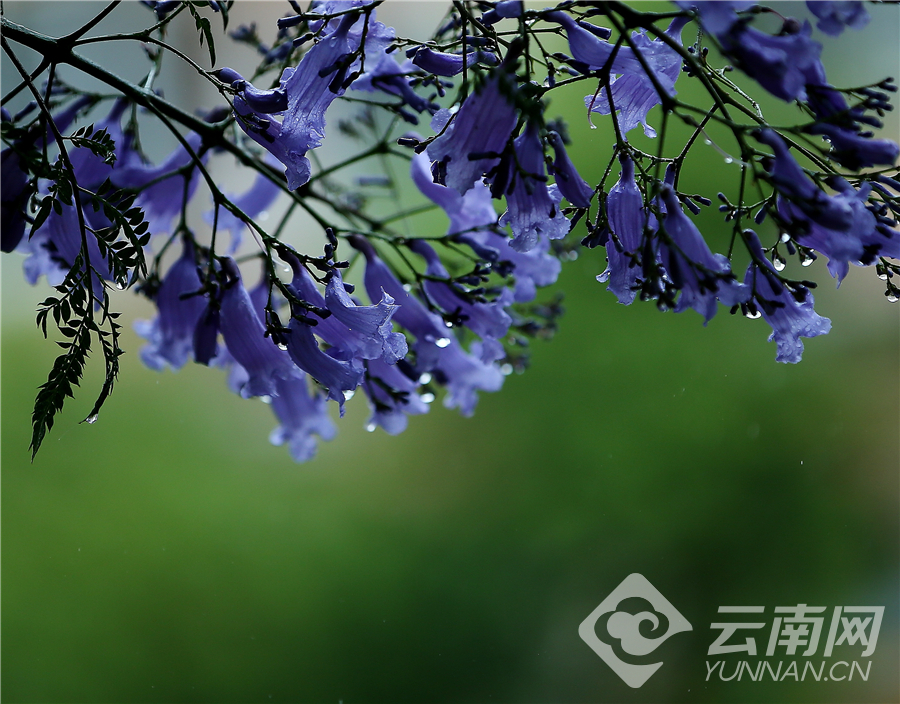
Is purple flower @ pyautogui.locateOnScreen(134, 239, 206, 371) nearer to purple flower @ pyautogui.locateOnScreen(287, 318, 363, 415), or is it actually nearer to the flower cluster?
the flower cluster

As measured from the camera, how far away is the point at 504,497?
3.03 ft

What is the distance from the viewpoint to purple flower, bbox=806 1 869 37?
0.22 meters

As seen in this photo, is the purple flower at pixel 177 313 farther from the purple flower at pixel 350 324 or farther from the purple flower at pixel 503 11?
the purple flower at pixel 503 11

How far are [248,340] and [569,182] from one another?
17cm

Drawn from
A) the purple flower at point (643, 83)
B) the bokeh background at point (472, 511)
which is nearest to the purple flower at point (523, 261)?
the purple flower at point (643, 83)

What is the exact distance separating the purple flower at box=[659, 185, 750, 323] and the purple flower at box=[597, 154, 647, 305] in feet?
0.05

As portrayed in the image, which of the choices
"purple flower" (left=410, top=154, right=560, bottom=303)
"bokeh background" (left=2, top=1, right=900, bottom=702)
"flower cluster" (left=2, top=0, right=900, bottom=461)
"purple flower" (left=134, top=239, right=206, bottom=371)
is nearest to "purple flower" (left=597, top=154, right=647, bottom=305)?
"flower cluster" (left=2, top=0, right=900, bottom=461)

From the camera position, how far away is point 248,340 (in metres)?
0.36

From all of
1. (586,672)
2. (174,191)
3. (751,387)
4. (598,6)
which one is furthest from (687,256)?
(751,387)

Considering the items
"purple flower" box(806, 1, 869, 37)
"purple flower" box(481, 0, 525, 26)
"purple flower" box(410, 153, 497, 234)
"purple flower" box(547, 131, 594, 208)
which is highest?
"purple flower" box(410, 153, 497, 234)

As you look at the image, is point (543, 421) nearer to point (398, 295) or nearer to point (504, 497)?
point (504, 497)

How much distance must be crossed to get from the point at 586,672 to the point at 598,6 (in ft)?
2.01

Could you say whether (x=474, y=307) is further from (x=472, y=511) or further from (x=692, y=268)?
(x=472, y=511)

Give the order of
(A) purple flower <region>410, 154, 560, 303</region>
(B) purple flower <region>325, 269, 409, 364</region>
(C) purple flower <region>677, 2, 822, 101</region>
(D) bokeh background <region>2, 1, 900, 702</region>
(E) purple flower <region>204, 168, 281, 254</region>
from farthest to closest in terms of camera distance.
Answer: (D) bokeh background <region>2, 1, 900, 702</region> < (E) purple flower <region>204, 168, 281, 254</region> < (A) purple flower <region>410, 154, 560, 303</region> < (B) purple flower <region>325, 269, 409, 364</region> < (C) purple flower <region>677, 2, 822, 101</region>
